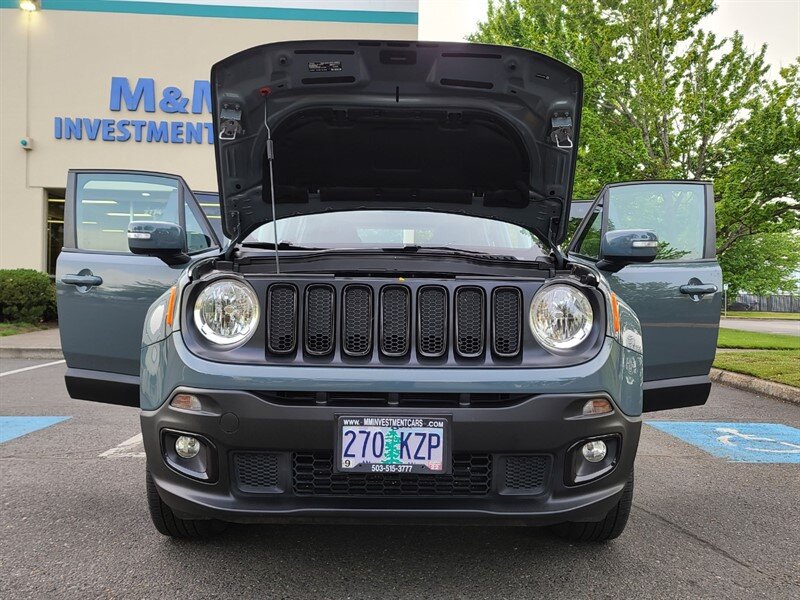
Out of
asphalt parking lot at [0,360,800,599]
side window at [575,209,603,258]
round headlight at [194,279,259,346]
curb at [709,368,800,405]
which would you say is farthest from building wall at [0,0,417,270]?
round headlight at [194,279,259,346]

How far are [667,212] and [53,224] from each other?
1708 centimetres

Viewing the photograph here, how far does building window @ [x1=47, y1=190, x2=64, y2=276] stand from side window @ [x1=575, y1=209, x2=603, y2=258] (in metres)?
16.2

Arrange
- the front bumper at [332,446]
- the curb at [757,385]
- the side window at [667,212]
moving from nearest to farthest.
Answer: the front bumper at [332,446] → the side window at [667,212] → the curb at [757,385]

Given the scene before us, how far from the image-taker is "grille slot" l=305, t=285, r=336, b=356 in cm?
232

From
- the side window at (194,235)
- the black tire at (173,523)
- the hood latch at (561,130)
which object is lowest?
the black tire at (173,523)

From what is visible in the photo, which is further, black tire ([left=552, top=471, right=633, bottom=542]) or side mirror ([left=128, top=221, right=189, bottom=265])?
side mirror ([left=128, top=221, right=189, bottom=265])

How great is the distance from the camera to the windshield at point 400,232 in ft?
10.5

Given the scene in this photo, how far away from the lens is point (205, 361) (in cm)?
223

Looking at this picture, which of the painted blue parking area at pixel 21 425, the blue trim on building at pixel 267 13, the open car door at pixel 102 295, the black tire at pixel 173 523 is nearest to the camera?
the black tire at pixel 173 523

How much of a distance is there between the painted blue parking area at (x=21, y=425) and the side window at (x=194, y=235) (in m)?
2.02

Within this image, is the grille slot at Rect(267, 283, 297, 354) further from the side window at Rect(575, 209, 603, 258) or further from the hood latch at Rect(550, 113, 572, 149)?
the side window at Rect(575, 209, 603, 258)

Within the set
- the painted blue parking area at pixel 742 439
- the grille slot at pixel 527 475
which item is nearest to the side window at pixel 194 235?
the grille slot at pixel 527 475

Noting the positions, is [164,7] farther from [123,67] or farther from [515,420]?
[515,420]

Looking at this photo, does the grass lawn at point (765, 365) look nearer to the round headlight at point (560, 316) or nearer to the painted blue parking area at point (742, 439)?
the painted blue parking area at point (742, 439)
